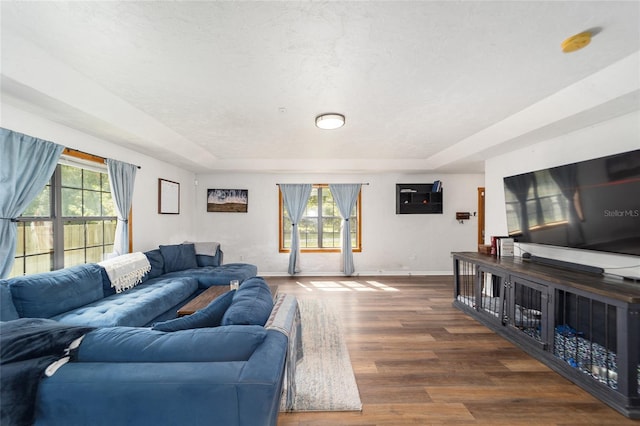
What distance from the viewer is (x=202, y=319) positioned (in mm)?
1503

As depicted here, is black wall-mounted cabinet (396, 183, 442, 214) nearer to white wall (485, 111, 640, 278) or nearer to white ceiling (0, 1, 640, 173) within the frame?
white wall (485, 111, 640, 278)

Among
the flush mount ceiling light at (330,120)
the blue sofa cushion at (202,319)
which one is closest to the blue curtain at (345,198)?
the flush mount ceiling light at (330,120)

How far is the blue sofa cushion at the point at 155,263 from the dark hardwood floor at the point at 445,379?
2761 millimetres

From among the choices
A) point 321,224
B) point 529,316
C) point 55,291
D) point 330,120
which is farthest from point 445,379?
point 321,224

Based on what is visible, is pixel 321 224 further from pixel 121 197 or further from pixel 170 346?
pixel 170 346

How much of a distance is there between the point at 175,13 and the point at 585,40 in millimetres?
2541

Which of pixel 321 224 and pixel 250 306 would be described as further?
pixel 321 224

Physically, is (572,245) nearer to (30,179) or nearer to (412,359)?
(412,359)

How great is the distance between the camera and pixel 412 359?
2.47m

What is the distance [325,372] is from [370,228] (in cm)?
406

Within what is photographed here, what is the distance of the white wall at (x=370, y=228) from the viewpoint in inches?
235

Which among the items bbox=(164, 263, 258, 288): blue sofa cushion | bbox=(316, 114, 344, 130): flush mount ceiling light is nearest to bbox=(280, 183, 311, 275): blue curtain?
bbox=(164, 263, 258, 288): blue sofa cushion

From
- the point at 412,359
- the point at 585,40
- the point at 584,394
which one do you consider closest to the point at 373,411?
the point at 412,359

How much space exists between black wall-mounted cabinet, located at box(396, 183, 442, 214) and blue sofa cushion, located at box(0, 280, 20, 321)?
5.77 meters
